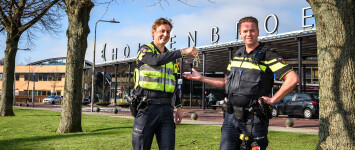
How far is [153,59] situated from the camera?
3422 mm

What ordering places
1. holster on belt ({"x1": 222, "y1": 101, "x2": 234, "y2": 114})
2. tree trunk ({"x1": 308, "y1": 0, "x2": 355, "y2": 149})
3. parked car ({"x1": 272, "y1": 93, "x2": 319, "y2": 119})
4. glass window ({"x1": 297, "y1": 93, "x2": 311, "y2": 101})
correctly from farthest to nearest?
glass window ({"x1": 297, "y1": 93, "x2": 311, "y2": 101}) → parked car ({"x1": 272, "y1": 93, "x2": 319, "y2": 119}) → tree trunk ({"x1": 308, "y1": 0, "x2": 355, "y2": 149}) → holster on belt ({"x1": 222, "y1": 101, "x2": 234, "y2": 114})

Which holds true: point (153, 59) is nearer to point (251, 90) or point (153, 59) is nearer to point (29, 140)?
point (251, 90)

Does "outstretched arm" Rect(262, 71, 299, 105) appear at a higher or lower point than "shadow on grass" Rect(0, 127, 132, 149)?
higher

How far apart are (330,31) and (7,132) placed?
8698 mm

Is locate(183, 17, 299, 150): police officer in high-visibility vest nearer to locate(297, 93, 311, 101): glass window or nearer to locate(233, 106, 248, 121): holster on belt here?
locate(233, 106, 248, 121): holster on belt

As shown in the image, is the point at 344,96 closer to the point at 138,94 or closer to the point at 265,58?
the point at 265,58

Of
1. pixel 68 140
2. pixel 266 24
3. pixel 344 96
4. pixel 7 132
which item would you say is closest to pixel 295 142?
pixel 344 96

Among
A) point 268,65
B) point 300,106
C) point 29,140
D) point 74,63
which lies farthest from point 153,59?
point 300,106

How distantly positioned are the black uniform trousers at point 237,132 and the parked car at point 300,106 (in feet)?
52.7

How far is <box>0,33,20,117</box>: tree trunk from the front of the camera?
16297 millimetres

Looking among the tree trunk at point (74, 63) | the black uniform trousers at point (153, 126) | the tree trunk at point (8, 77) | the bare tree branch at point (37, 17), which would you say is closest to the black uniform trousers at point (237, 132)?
the black uniform trousers at point (153, 126)

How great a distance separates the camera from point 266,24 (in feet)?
85.9

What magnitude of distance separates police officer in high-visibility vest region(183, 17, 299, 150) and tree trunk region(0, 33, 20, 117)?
50.6 feet

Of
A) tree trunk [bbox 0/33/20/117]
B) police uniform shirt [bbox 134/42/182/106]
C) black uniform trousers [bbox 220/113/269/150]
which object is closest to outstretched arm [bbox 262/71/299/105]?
black uniform trousers [bbox 220/113/269/150]
